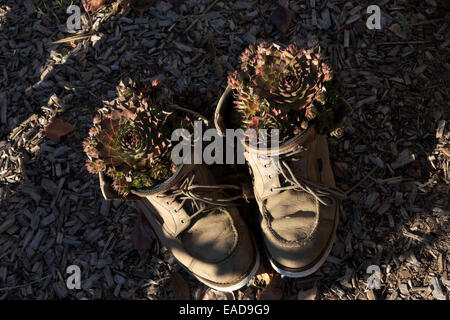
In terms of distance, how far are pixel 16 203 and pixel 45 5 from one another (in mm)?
1564

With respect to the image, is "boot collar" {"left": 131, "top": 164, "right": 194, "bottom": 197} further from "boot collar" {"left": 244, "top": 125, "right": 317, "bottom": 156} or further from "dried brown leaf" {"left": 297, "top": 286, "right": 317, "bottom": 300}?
"dried brown leaf" {"left": 297, "top": 286, "right": 317, "bottom": 300}

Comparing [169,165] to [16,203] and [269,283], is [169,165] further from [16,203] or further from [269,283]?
[16,203]

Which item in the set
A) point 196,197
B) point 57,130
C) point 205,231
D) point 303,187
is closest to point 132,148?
point 196,197

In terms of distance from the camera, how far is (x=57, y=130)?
10.0 ft

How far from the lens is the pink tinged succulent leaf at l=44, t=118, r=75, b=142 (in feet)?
10.0

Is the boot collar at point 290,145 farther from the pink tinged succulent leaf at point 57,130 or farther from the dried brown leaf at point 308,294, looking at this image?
the pink tinged succulent leaf at point 57,130

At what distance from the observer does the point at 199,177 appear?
8.29 ft

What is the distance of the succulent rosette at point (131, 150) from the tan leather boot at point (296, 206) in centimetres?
37

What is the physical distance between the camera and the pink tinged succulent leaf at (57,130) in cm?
306

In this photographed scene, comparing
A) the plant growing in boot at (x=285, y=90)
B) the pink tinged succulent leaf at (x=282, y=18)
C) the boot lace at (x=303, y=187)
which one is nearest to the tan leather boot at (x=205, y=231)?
the boot lace at (x=303, y=187)

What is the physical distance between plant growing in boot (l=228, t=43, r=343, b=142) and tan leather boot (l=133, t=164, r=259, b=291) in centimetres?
52

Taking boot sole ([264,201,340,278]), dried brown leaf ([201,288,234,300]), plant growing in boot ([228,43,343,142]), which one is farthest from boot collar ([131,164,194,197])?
dried brown leaf ([201,288,234,300])
